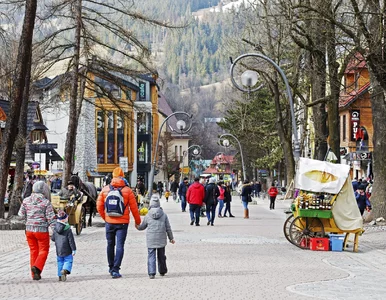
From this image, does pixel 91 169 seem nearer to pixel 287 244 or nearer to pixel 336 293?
pixel 287 244

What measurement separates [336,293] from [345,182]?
29.6 ft

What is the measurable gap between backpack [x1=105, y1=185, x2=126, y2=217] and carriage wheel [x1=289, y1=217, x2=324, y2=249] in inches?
290

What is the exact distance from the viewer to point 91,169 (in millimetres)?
85750

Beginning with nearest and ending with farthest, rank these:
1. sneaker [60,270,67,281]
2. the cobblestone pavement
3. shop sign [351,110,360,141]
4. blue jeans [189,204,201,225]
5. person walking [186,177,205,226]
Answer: the cobblestone pavement → sneaker [60,270,67,281] → blue jeans [189,204,201,225] → person walking [186,177,205,226] → shop sign [351,110,360,141]

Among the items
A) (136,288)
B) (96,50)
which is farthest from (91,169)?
(136,288)

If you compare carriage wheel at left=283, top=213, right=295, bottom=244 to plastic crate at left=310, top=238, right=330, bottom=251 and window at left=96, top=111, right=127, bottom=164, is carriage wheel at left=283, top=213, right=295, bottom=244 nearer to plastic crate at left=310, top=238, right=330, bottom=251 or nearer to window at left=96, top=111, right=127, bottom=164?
plastic crate at left=310, top=238, right=330, bottom=251

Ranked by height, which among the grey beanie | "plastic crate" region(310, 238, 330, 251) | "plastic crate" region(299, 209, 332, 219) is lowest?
"plastic crate" region(310, 238, 330, 251)

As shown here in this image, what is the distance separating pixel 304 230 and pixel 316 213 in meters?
0.49

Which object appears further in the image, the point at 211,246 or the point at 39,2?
the point at 39,2

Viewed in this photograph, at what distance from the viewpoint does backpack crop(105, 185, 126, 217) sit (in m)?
14.3

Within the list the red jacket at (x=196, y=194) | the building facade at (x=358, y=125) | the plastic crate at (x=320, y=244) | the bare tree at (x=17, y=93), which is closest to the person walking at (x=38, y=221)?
the plastic crate at (x=320, y=244)

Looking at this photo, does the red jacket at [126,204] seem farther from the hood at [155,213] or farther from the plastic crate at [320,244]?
the plastic crate at [320,244]

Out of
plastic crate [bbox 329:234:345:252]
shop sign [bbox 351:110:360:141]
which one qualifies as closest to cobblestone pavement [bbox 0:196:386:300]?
plastic crate [bbox 329:234:345:252]

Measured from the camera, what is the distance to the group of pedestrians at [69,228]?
44.8 feet
